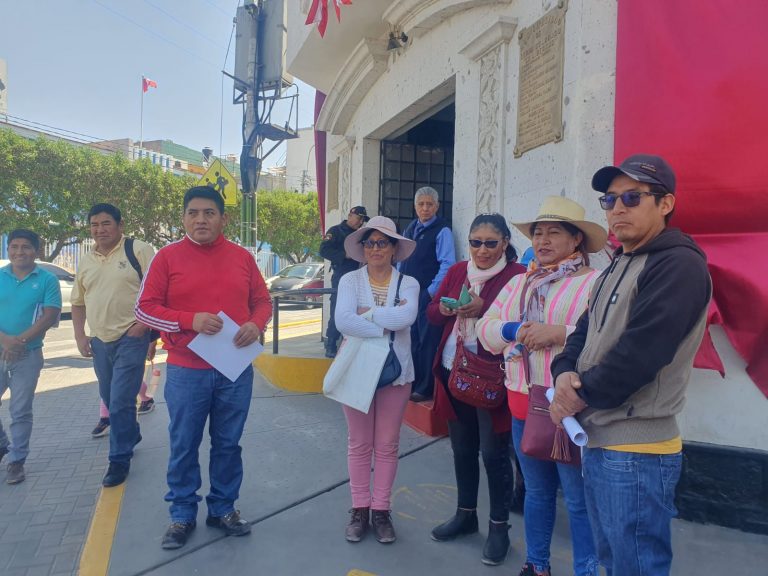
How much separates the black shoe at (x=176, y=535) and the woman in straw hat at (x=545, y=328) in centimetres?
182

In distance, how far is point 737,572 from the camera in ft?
8.74

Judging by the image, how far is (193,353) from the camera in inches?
118

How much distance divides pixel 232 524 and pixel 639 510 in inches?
89.3

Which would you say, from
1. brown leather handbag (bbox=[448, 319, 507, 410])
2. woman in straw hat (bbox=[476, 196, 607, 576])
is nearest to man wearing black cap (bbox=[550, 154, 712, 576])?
woman in straw hat (bbox=[476, 196, 607, 576])

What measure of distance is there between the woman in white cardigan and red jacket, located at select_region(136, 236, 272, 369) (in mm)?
623

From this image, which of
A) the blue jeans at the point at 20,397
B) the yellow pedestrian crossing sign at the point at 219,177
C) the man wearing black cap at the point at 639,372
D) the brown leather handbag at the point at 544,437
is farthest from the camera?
the yellow pedestrian crossing sign at the point at 219,177

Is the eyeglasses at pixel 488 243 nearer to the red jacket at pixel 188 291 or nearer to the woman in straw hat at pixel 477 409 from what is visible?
the woman in straw hat at pixel 477 409

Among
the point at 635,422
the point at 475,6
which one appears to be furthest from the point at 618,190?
the point at 475,6

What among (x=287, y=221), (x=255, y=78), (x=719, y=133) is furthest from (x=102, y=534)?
(x=287, y=221)

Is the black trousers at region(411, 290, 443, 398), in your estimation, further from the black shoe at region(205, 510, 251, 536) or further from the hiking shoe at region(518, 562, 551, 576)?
the hiking shoe at region(518, 562, 551, 576)

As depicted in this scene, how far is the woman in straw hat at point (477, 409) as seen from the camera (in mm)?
2783

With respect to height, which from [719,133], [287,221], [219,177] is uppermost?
[287,221]

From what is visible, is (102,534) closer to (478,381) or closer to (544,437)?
(478,381)

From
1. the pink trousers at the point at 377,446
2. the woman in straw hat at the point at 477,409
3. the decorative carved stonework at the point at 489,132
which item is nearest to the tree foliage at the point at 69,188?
the decorative carved stonework at the point at 489,132
